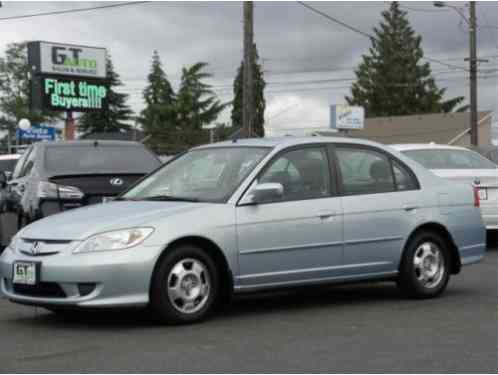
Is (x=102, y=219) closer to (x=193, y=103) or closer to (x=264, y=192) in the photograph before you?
(x=264, y=192)

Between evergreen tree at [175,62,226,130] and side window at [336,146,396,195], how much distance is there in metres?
78.5

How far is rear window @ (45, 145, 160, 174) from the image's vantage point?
1243cm

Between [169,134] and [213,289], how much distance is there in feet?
255

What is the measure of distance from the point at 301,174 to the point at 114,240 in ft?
6.31

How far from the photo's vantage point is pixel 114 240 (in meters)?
7.69

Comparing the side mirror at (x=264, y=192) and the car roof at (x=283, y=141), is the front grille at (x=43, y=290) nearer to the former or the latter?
the side mirror at (x=264, y=192)

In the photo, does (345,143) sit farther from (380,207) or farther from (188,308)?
(188,308)

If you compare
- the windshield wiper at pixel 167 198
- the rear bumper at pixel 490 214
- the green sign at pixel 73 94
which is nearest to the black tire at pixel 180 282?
the windshield wiper at pixel 167 198

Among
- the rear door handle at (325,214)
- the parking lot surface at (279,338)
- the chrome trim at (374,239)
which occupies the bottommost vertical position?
the parking lot surface at (279,338)

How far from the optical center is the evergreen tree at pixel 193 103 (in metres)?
88.1

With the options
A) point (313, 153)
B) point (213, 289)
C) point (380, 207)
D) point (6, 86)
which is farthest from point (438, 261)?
point (6, 86)

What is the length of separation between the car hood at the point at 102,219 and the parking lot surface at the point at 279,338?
724 millimetres

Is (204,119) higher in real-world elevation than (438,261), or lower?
higher

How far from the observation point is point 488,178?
1459 centimetres
